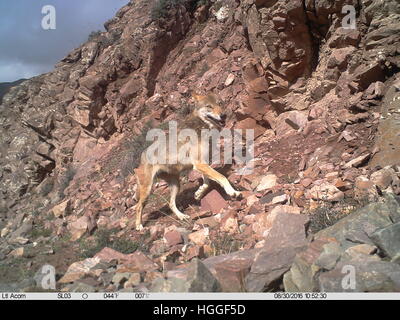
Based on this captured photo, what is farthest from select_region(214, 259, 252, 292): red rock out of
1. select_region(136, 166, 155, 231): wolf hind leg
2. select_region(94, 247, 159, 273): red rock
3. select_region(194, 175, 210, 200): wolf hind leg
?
select_region(136, 166, 155, 231): wolf hind leg

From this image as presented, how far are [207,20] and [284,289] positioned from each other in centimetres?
1399

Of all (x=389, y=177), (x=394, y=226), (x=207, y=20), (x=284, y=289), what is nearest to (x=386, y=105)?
(x=389, y=177)

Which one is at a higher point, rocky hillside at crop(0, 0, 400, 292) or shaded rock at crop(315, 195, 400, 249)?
rocky hillside at crop(0, 0, 400, 292)

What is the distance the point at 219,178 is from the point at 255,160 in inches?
45.4

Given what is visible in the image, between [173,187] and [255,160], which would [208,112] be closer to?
[255,160]

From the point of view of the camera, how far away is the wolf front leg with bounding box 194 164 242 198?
7367 millimetres

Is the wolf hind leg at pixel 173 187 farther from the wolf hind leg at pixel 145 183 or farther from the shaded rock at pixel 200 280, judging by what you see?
the shaded rock at pixel 200 280

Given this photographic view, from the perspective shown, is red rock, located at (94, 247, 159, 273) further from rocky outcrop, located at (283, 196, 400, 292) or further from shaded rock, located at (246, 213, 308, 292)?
rocky outcrop, located at (283, 196, 400, 292)

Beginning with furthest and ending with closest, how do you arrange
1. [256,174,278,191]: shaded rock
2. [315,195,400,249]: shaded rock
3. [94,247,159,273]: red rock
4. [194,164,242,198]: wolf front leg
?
[194,164,242,198]: wolf front leg → [256,174,278,191]: shaded rock → [94,247,159,273]: red rock → [315,195,400,249]: shaded rock

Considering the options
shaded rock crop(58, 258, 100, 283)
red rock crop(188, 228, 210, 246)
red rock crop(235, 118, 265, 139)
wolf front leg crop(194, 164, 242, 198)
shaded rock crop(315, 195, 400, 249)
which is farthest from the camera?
red rock crop(235, 118, 265, 139)

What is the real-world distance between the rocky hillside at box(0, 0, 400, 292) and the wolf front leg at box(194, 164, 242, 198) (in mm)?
196

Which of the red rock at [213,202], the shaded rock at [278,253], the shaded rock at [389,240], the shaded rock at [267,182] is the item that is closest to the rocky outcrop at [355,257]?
the shaded rock at [389,240]

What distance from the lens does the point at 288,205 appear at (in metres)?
6.23

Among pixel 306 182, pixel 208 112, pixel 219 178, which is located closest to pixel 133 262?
pixel 219 178
